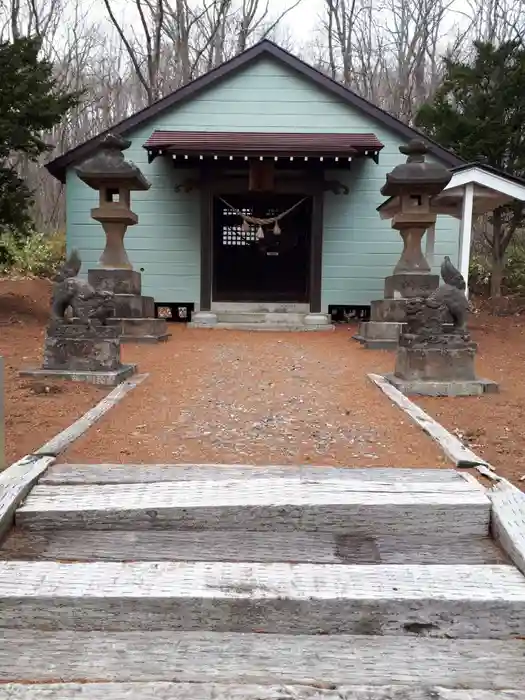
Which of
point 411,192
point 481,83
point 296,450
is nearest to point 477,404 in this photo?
point 296,450

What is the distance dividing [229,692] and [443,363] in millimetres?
4535

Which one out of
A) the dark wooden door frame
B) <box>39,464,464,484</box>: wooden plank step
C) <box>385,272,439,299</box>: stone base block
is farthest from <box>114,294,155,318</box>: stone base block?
<box>39,464,464,484</box>: wooden plank step

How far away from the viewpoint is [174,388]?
5965mm

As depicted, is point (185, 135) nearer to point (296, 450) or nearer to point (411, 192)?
point (411, 192)

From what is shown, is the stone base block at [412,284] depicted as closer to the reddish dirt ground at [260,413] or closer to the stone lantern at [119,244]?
the reddish dirt ground at [260,413]

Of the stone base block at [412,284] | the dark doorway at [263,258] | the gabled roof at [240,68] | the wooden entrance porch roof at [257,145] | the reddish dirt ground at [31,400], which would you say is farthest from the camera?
the dark doorway at [263,258]

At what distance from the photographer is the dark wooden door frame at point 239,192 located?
40.4 feet

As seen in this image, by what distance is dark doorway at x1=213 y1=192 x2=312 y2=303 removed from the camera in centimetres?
1341

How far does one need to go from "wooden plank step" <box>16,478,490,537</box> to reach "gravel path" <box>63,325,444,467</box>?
0.69 metres

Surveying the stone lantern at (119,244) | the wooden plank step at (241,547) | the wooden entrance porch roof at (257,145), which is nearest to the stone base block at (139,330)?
the stone lantern at (119,244)

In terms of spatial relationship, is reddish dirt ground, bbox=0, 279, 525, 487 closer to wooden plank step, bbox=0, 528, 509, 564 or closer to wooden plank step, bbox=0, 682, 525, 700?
wooden plank step, bbox=0, 528, 509, 564

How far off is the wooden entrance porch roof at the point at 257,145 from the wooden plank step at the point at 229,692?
10.4 metres

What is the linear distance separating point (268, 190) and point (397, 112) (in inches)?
597

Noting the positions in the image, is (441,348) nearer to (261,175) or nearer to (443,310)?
(443,310)
